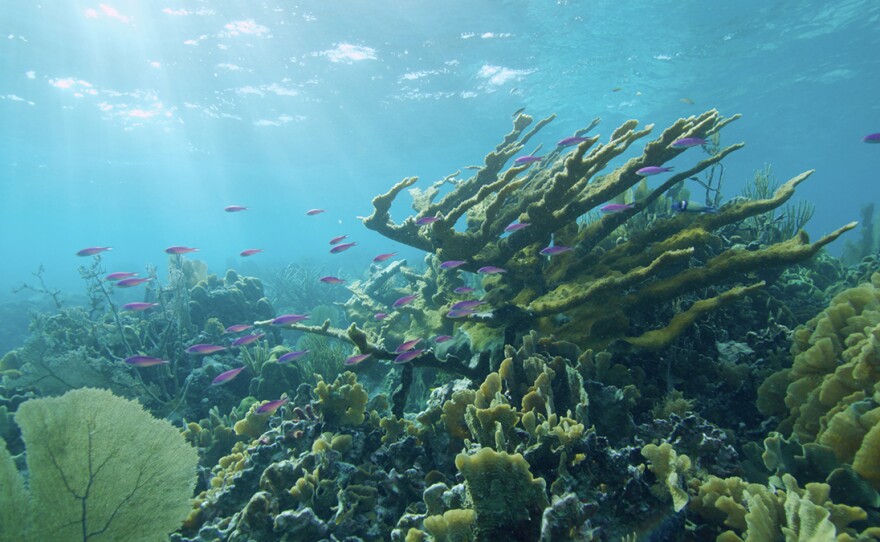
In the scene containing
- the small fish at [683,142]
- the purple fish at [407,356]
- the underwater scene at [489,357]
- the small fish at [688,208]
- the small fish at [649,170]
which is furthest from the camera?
the small fish at [688,208]

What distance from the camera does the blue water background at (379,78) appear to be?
54.8ft

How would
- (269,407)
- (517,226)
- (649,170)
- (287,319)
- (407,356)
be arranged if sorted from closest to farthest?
(407,356)
(649,170)
(269,407)
(517,226)
(287,319)

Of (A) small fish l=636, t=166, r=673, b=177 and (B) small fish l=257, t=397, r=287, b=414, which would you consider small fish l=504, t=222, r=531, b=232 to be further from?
(B) small fish l=257, t=397, r=287, b=414

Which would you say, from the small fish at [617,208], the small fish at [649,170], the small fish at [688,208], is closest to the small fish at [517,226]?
the small fish at [617,208]

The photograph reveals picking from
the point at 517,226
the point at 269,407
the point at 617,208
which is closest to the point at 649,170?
the point at 617,208

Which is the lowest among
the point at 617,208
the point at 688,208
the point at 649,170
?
the point at 688,208

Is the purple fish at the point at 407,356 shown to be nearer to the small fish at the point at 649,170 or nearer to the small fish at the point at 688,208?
the small fish at the point at 649,170

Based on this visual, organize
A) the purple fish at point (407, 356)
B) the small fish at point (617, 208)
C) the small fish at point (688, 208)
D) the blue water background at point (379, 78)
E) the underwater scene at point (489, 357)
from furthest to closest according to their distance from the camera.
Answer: the blue water background at point (379, 78) → the small fish at point (617, 208) → the small fish at point (688, 208) → the purple fish at point (407, 356) → the underwater scene at point (489, 357)

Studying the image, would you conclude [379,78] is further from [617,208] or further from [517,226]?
[617,208]

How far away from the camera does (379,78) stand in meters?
22.3

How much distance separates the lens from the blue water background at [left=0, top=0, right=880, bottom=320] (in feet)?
54.8

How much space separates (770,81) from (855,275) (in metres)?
28.3

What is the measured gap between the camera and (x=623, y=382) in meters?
3.61

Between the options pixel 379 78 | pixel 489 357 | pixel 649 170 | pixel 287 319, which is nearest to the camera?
pixel 649 170
